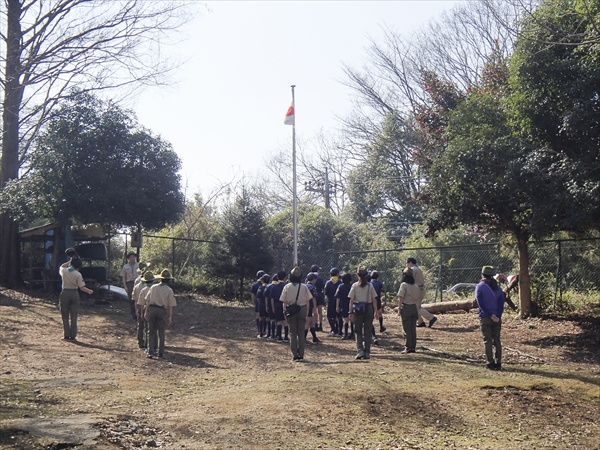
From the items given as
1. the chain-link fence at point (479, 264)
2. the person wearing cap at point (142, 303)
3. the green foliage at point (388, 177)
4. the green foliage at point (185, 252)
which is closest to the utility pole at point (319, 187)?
the green foliage at point (388, 177)

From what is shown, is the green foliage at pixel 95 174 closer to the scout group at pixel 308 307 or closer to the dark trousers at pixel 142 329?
the scout group at pixel 308 307

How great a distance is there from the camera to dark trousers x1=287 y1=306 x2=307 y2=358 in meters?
13.5

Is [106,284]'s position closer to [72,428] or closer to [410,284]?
[410,284]

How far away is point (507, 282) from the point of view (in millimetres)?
20266

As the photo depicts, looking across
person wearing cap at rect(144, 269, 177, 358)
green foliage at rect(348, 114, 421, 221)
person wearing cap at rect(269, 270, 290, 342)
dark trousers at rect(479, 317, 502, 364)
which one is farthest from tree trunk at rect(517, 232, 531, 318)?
green foliage at rect(348, 114, 421, 221)

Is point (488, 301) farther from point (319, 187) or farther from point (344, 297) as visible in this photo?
point (319, 187)

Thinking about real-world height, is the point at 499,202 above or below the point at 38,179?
below

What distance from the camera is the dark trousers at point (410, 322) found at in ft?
45.9

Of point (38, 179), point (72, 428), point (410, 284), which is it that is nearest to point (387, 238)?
point (38, 179)

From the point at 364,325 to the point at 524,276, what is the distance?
623cm

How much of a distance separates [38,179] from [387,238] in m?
23.0

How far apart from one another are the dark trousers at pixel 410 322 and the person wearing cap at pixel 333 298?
290cm

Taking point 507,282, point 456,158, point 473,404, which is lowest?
point 473,404

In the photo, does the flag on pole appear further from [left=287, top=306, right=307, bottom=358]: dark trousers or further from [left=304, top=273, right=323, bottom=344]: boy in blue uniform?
[left=287, top=306, right=307, bottom=358]: dark trousers
